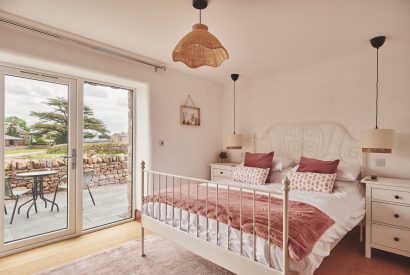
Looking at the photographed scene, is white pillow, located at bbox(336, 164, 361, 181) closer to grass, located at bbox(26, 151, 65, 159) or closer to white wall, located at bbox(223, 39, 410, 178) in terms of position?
white wall, located at bbox(223, 39, 410, 178)

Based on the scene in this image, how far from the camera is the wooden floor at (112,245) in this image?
2.18 m

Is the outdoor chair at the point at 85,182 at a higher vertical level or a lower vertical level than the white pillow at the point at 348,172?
lower

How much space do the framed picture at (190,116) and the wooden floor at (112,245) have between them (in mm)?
1818

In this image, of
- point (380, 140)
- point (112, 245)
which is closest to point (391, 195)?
point (380, 140)

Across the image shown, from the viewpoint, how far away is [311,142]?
330 cm

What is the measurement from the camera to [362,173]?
9.44 ft

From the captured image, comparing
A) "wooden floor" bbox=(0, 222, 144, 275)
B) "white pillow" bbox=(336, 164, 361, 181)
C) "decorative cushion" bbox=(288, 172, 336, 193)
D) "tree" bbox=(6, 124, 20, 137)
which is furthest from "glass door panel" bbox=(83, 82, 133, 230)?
"white pillow" bbox=(336, 164, 361, 181)

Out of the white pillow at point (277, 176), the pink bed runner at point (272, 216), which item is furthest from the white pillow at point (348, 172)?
the pink bed runner at point (272, 216)

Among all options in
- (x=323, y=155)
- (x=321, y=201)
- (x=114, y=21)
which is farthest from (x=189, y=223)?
(x=323, y=155)

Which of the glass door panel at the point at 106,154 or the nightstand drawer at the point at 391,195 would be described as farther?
the glass door panel at the point at 106,154

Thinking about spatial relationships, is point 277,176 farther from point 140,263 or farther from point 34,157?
point 34,157

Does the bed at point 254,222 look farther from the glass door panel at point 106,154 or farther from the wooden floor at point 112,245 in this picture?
the glass door panel at point 106,154

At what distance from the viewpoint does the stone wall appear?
8.39 ft

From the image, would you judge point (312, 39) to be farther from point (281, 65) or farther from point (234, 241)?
point (234, 241)
